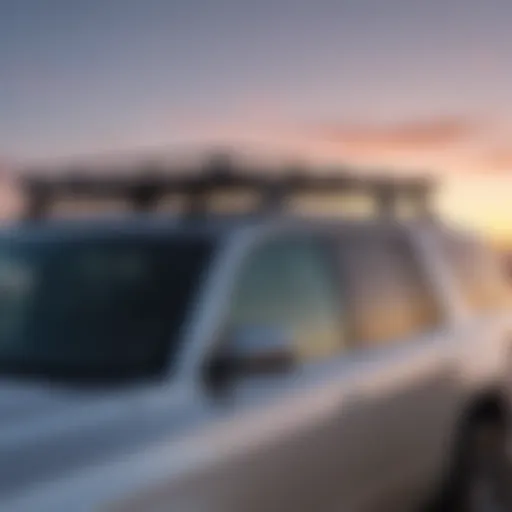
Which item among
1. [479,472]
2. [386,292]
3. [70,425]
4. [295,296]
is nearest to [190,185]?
[295,296]

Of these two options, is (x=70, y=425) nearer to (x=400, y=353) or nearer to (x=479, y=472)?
(x=400, y=353)

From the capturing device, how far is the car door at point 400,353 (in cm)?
582

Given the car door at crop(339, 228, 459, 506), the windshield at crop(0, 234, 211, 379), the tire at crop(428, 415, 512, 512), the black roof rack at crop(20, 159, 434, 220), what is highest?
the black roof rack at crop(20, 159, 434, 220)

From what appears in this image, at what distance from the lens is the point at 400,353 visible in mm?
6125

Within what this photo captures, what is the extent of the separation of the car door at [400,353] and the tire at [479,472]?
0.82ft

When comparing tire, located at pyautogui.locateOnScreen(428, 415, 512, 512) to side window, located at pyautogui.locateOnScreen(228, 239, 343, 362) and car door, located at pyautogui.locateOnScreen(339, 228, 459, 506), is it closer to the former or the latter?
car door, located at pyautogui.locateOnScreen(339, 228, 459, 506)

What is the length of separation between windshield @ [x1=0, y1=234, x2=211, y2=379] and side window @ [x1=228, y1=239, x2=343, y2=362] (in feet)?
0.80

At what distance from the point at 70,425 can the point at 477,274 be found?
13.8 feet

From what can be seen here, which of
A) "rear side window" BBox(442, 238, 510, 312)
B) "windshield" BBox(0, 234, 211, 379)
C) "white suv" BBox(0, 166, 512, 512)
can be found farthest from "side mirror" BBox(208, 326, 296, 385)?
"rear side window" BBox(442, 238, 510, 312)

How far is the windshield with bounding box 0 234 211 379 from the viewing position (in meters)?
4.52

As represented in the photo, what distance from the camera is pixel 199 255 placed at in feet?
16.0

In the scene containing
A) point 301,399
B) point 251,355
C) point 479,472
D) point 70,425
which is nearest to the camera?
point 70,425

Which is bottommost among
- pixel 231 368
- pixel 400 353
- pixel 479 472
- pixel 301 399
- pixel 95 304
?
pixel 479 472

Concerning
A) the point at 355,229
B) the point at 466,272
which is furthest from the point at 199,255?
the point at 466,272
